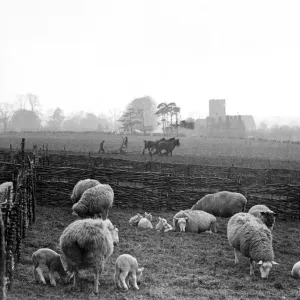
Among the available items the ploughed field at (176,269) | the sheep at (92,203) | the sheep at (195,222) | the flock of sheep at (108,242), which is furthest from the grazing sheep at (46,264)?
the sheep at (195,222)

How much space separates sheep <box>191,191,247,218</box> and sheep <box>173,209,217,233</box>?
1.61 metres

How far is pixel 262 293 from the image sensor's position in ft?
21.3

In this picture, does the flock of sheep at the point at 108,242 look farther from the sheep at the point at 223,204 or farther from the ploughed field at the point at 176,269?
the sheep at the point at 223,204

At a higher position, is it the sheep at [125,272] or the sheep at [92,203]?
the sheep at [92,203]

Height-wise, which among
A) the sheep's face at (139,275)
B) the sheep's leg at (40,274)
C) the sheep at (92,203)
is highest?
the sheep at (92,203)

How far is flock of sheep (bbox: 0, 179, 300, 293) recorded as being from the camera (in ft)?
20.6

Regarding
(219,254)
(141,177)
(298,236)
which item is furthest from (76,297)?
(141,177)

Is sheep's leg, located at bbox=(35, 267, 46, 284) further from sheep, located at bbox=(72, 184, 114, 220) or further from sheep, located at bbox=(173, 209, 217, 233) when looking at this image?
sheep, located at bbox=(173, 209, 217, 233)

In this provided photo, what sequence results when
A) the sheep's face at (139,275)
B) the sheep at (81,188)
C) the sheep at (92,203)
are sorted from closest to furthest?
the sheep's face at (139,275) < the sheep at (92,203) < the sheep at (81,188)

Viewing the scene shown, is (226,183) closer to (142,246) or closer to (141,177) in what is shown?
(141,177)

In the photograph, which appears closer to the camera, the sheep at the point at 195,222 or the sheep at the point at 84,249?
the sheep at the point at 84,249

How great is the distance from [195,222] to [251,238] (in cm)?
350

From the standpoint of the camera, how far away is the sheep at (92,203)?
10.9 meters

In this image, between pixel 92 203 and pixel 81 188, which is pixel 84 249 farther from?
pixel 81 188
